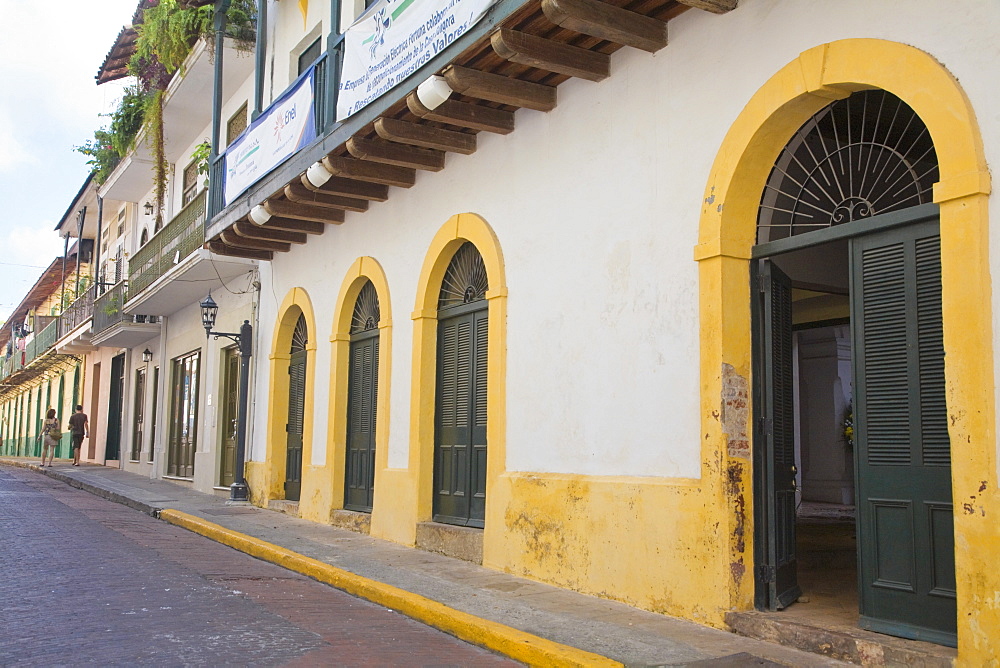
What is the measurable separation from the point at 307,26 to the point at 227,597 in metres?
9.24

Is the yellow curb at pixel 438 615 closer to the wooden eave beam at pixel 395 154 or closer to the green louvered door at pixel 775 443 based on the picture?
the green louvered door at pixel 775 443

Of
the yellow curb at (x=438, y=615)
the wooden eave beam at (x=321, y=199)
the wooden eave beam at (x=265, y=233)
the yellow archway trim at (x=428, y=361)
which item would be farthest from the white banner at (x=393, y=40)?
the yellow curb at (x=438, y=615)

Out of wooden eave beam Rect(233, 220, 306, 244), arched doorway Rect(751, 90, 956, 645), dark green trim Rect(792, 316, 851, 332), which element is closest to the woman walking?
wooden eave beam Rect(233, 220, 306, 244)

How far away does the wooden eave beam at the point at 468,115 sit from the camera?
335 inches

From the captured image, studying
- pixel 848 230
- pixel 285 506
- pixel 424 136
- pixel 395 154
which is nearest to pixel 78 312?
pixel 285 506

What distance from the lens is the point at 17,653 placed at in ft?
17.5

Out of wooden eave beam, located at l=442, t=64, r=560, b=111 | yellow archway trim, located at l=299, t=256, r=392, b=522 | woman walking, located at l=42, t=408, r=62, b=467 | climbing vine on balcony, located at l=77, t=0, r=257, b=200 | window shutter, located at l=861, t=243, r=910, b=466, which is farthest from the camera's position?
woman walking, located at l=42, t=408, r=62, b=467

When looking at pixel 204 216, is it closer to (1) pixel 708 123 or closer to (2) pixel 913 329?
(1) pixel 708 123

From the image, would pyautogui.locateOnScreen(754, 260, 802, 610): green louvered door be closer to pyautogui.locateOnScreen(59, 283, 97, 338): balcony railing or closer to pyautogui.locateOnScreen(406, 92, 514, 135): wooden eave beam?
pyautogui.locateOnScreen(406, 92, 514, 135): wooden eave beam

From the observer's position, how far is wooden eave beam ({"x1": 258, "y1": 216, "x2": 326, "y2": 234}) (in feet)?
42.3

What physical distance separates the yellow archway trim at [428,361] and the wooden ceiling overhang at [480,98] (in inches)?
35.8

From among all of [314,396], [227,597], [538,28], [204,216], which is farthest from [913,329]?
[204,216]

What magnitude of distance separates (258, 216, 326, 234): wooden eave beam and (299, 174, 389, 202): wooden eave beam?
189cm

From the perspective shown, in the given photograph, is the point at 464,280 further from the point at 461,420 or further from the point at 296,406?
the point at 296,406
